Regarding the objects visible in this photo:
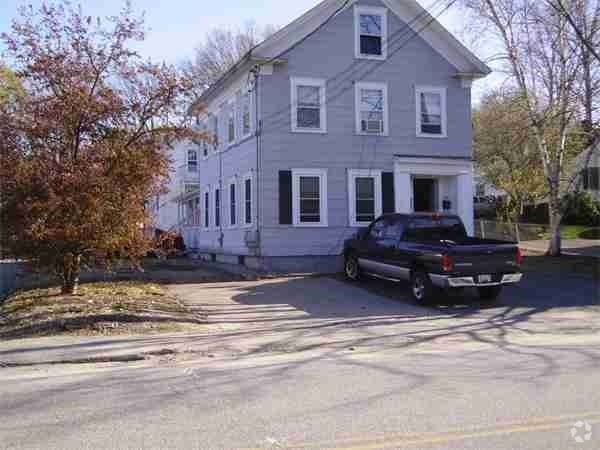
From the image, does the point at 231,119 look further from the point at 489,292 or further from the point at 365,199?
the point at 489,292

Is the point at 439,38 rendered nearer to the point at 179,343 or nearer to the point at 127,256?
the point at 127,256

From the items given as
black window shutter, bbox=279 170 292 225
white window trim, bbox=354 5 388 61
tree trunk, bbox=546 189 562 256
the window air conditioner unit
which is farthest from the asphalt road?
tree trunk, bbox=546 189 562 256

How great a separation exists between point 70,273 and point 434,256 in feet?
27.1

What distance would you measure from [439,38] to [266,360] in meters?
16.4

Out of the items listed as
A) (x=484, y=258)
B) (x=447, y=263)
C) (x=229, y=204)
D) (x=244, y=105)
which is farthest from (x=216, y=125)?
(x=484, y=258)

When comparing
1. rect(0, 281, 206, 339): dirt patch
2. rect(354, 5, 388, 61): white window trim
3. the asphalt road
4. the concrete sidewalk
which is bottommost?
the asphalt road

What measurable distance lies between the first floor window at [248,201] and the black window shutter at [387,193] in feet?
14.5

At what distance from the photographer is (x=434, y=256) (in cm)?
1306

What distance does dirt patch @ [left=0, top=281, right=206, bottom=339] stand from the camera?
422 inches

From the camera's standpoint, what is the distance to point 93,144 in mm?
13234

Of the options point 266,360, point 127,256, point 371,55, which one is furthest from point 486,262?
point 371,55

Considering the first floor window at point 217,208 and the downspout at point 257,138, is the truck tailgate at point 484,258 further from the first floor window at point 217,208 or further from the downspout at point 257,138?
the first floor window at point 217,208

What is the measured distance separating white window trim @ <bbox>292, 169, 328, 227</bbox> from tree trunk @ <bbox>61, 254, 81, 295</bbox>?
7.66m

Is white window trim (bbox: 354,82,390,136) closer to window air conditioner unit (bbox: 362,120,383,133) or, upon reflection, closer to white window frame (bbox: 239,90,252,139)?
window air conditioner unit (bbox: 362,120,383,133)
